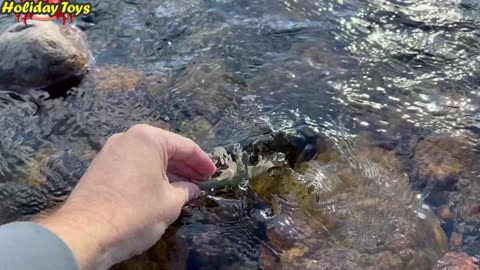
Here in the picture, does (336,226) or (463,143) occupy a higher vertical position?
(463,143)

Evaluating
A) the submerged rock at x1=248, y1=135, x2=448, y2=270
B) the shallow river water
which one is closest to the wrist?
the shallow river water

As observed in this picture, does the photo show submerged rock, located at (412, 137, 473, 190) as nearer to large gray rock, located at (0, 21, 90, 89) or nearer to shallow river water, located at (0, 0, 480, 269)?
shallow river water, located at (0, 0, 480, 269)

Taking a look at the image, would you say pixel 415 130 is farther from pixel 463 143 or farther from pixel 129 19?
pixel 129 19

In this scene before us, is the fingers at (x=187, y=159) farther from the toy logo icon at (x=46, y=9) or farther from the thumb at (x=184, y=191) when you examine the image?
the toy logo icon at (x=46, y=9)

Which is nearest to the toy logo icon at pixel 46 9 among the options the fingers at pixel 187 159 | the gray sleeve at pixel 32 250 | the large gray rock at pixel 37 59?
the large gray rock at pixel 37 59

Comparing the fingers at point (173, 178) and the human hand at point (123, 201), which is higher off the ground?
the human hand at point (123, 201)

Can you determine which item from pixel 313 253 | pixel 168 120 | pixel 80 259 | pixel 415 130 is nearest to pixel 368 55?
pixel 415 130

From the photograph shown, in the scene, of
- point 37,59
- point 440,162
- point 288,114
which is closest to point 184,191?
point 288,114
